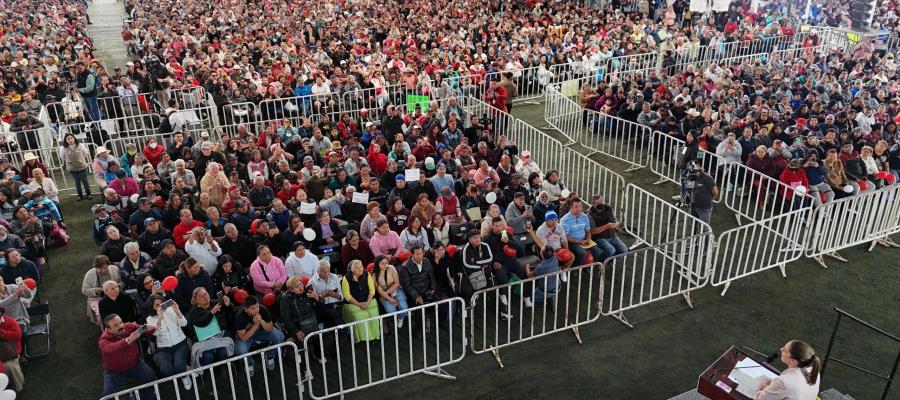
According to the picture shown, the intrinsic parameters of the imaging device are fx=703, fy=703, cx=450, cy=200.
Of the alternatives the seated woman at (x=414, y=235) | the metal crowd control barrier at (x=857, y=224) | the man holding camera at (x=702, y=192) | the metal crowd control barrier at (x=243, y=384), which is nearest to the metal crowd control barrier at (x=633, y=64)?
the man holding camera at (x=702, y=192)

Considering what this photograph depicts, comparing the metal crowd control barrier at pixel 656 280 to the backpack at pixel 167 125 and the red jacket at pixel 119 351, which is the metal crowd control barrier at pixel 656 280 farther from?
the backpack at pixel 167 125

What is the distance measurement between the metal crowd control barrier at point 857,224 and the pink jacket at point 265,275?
8031mm

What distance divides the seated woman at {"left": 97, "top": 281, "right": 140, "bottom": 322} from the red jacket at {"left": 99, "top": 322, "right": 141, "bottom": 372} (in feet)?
2.57

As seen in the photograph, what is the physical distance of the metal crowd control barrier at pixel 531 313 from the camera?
9109mm

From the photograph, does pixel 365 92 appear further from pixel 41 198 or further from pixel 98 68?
pixel 41 198

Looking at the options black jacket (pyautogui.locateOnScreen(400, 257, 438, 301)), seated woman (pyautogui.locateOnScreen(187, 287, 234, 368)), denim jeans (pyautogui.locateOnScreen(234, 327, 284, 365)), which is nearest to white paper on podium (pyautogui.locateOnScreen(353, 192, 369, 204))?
black jacket (pyautogui.locateOnScreen(400, 257, 438, 301))

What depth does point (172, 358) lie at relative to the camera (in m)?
8.12

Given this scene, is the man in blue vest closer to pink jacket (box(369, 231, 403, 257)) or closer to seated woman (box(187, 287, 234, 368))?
pink jacket (box(369, 231, 403, 257))

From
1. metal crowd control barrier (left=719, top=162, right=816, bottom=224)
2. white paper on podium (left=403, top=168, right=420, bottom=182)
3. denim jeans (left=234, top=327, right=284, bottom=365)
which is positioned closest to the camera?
denim jeans (left=234, top=327, right=284, bottom=365)

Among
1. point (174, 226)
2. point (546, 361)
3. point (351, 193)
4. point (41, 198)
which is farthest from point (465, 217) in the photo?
point (41, 198)

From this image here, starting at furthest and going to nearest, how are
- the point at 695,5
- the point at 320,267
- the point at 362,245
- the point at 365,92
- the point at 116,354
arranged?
the point at 695,5 → the point at 365,92 → the point at 362,245 → the point at 320,267 → the point at 116,354

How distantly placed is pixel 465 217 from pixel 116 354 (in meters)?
5.65

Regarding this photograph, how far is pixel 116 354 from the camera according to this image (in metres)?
7.71

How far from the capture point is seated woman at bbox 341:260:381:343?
28.9ft
